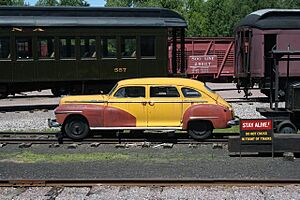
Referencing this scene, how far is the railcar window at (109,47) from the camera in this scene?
715 inches

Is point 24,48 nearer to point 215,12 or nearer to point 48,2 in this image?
point 215,12

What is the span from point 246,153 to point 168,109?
250 cm

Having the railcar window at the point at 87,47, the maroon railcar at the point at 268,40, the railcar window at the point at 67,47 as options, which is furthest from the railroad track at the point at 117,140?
the maroon railcar at the point at 268,40

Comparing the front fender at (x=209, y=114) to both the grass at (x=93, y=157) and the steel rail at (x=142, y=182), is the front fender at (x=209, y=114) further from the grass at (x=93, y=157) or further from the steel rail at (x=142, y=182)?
the steel rail at (x=142, y=182)

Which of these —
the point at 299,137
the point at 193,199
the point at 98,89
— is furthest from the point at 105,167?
the point at 98,89

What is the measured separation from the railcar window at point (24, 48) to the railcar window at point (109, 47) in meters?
2.88

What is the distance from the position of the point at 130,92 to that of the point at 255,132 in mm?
3636

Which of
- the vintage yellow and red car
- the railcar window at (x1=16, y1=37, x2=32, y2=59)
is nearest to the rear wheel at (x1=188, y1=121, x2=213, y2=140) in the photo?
the vintage yellow and red car

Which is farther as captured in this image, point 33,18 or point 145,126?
point 33,18

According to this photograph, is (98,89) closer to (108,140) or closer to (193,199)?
(108,140)

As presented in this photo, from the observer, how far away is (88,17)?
18172 mm

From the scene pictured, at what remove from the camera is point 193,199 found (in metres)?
6.76

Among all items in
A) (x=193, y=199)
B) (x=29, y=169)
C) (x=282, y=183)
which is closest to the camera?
(x=193, y=199)

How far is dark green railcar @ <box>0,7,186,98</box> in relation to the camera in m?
17.7
